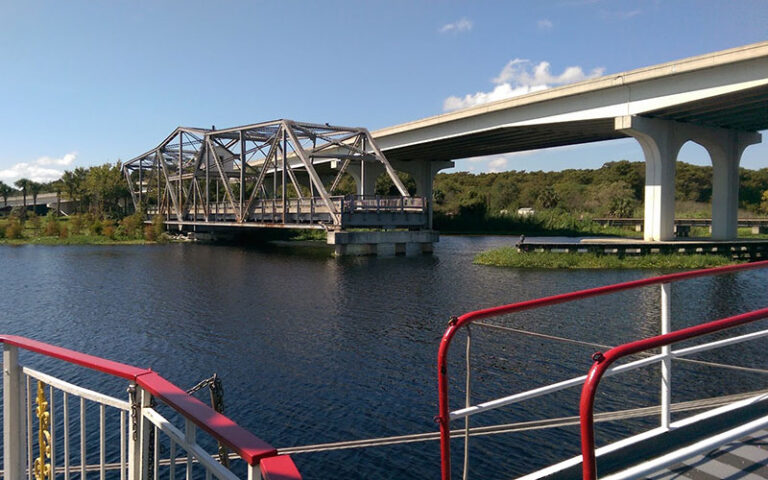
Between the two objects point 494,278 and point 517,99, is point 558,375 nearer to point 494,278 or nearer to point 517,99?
point 494,278

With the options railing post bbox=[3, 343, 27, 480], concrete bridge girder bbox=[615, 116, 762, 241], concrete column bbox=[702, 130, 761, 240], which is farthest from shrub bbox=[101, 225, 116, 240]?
railing post bbox=[3, 343, 27, 480]

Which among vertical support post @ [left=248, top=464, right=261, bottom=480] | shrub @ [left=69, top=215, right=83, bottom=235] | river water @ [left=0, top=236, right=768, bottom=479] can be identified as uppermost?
shrub @ [left=69, top=215, right=83, bottom=235]

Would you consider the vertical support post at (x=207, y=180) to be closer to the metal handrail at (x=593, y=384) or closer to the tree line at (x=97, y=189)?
the tree line at (x=97, y=189)

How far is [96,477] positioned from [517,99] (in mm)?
40013

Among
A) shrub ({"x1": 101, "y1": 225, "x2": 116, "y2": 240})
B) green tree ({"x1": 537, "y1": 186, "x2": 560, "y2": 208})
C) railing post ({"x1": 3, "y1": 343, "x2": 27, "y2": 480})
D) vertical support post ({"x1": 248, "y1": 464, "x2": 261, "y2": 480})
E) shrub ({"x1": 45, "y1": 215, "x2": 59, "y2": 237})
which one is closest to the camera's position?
vertical support post ({"x1": 248, "y1": 464, "x2": 261, "y2": 480})

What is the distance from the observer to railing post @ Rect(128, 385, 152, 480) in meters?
3.20

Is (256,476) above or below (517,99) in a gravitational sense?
below

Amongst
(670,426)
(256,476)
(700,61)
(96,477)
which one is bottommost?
(96,477)

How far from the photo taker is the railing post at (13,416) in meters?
4.18

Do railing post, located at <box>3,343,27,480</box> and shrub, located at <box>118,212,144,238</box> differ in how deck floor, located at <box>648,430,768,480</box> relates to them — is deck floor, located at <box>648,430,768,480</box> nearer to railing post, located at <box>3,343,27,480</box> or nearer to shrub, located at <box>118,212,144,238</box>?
railing post, located at <box>3,343,27,480</box>

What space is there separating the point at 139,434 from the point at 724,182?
45.8 meters

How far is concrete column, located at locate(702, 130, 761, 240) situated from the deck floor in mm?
41281

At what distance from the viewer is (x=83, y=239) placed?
54.0 meters

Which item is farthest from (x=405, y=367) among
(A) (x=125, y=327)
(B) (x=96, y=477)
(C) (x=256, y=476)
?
(C) (x=256, y=476)
